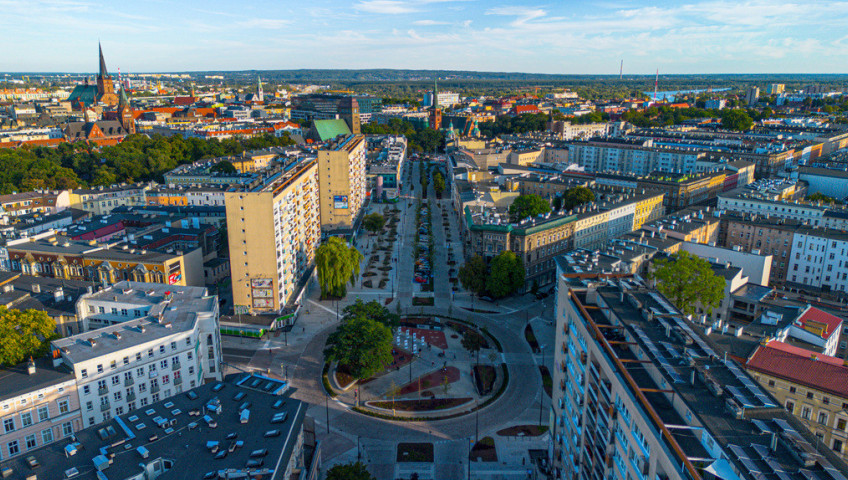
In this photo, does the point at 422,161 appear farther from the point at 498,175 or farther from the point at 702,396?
the point at 702,396

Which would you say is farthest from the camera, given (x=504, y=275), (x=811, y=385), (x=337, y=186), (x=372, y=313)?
(x=337, y=186)

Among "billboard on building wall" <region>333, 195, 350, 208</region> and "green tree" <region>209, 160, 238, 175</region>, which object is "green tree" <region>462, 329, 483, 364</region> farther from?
"green tree" <region>209, 160, 238, 175</region>

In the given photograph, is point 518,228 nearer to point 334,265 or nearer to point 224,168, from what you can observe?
point 334,265

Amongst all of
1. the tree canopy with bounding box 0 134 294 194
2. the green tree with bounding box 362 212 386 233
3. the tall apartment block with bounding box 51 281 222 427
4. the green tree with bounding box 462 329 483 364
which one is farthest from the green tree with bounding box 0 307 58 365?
the tree canopy with bounding box 0 134 294 194

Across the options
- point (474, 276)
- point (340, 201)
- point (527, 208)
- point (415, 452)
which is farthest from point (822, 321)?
point (340, 201)

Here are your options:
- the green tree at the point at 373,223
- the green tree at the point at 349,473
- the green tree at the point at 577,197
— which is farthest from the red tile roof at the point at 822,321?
the green tree at the point at 373,223

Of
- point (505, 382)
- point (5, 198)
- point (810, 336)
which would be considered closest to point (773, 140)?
point (810, 336)

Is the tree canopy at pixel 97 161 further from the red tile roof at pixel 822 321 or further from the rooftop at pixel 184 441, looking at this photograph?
the red tile roof at pixel 822 321
